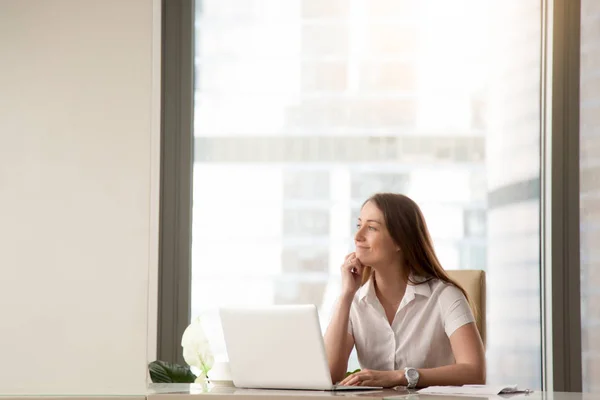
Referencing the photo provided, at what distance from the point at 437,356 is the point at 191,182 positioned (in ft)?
5.34

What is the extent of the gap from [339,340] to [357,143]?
1.40 m

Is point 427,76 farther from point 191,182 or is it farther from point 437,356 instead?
point 437,356

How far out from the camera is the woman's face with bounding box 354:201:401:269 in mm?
2648

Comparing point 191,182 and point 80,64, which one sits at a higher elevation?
point 80,64

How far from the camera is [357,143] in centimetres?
385

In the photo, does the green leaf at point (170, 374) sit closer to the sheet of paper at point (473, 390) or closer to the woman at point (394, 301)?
the woman at point (394, 301)

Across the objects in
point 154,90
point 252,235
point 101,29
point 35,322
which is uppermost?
point 101,29

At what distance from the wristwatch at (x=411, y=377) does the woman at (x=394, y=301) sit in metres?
0.40

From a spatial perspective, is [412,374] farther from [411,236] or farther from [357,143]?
[357,143]

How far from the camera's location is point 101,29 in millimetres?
3740

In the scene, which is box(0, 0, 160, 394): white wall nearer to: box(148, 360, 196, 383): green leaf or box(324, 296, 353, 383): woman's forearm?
box(148, 360, 196, 383): green leaf

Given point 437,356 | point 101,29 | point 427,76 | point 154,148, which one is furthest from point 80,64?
point 437,356

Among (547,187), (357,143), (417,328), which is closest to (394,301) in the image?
(417,328)

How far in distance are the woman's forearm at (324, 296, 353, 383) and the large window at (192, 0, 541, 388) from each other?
110cm
